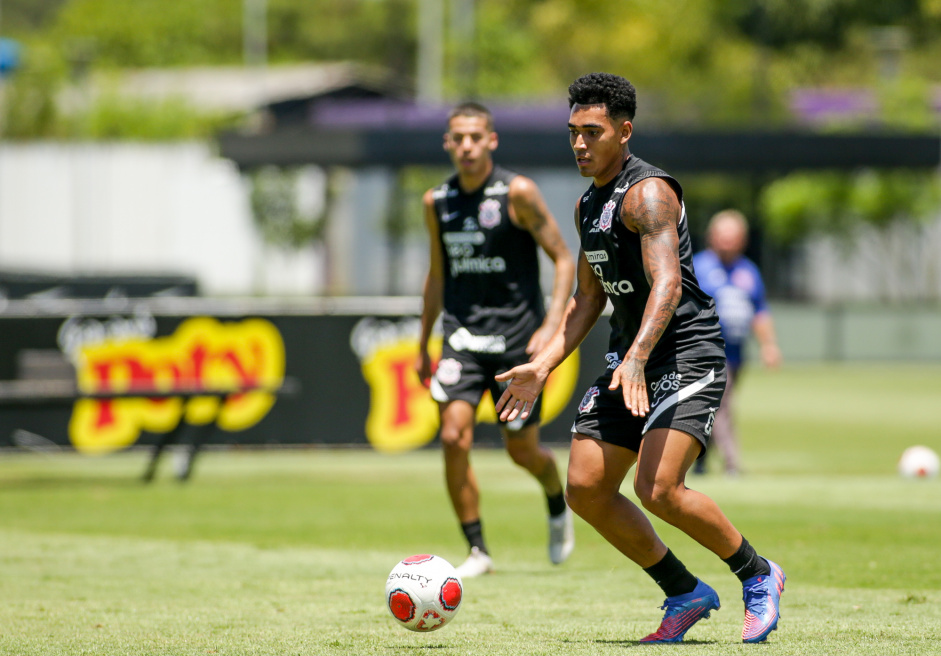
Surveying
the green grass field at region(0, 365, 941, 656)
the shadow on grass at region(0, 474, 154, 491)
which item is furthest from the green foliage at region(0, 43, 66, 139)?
the shadow on grass at region(0, 474, 154, 491)

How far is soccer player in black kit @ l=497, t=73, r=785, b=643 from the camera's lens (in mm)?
5711

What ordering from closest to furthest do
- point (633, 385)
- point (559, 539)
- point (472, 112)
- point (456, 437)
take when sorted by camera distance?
point (633, 385)
point (456, 437)
point (472, 112)
point (559, 539)

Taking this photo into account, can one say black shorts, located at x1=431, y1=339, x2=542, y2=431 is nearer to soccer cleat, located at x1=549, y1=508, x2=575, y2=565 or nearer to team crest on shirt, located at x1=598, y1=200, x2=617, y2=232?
soccer cleat, located at x1=549, y1=508, x2=575, y2=565

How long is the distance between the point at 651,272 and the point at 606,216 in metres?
0.36

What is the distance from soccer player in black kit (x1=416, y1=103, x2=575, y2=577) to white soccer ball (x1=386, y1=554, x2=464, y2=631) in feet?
6.02

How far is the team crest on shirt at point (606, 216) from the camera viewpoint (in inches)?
230

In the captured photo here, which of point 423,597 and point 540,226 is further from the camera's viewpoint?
point 540,226

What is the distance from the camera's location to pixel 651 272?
18.6ft

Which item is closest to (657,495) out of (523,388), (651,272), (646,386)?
(646,386)

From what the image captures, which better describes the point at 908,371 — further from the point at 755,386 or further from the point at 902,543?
the point at 902,543

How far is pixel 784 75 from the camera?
1898 inches

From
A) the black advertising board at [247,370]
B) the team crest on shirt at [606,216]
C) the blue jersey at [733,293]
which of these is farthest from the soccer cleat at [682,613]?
the black advertising board at [247,370]

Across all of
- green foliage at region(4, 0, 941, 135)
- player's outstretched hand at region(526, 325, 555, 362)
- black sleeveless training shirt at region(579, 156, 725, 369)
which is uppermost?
green foliage at region(4, 0, 941, 135)

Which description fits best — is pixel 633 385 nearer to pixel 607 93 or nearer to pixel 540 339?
pixel 607 93
